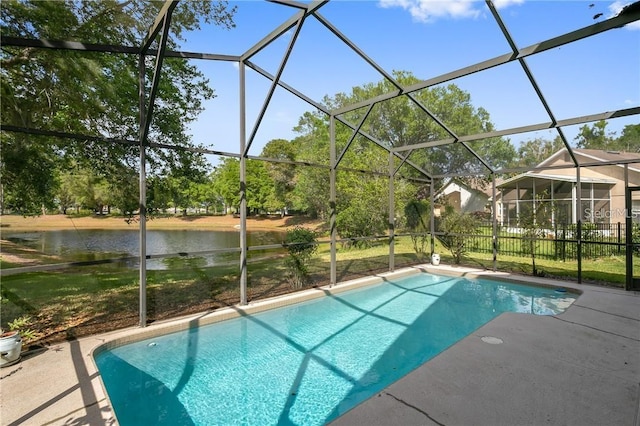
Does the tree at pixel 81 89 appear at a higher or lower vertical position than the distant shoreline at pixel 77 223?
higher

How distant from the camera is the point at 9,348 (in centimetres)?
335

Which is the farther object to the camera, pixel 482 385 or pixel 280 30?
pixel 280 30

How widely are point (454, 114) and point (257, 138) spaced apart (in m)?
16.2

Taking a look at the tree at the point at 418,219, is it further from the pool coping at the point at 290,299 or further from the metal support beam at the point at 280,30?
the metal support beam at the point at 280,30

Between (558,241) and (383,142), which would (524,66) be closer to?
(558,241)

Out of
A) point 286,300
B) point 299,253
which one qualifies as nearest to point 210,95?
point 299,253

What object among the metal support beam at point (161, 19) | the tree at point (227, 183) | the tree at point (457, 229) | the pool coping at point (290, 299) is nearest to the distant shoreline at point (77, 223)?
the tree at point (227, 183)

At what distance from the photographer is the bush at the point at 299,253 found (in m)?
7.39

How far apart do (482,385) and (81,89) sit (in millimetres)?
6826

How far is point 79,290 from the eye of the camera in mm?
6668

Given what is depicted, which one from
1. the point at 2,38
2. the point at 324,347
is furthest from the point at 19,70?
the point at 324,347

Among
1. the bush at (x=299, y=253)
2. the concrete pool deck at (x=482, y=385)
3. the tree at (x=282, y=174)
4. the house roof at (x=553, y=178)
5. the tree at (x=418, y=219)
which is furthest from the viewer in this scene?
the tree at (x=282, y=174)

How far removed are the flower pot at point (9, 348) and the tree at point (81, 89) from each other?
186 centimetres

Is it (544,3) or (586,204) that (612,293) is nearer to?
(544,3)
